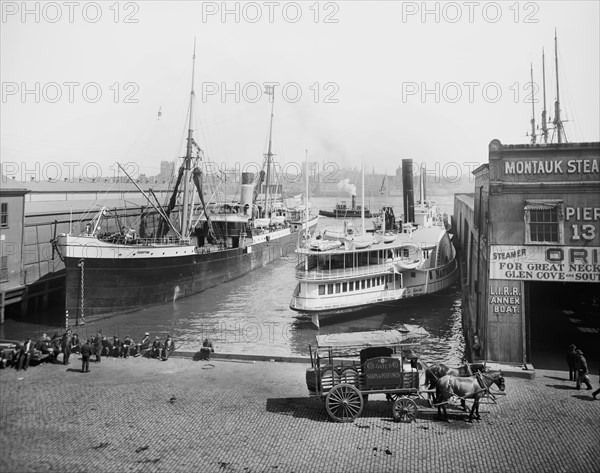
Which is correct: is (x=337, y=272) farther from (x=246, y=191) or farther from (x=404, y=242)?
(x=246, y=191)

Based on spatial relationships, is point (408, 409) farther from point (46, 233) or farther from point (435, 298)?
point (46, 233)

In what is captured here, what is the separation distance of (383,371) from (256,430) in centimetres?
386

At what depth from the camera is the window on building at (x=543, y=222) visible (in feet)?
62.8

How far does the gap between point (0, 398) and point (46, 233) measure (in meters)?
31.3

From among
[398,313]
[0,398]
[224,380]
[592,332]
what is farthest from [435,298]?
[0,398]

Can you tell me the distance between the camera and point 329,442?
41.0 feet

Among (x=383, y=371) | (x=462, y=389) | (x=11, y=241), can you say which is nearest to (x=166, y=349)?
(x=383, y=371)

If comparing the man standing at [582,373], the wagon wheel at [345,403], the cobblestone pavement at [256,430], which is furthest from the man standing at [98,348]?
the man standing at [582,373]

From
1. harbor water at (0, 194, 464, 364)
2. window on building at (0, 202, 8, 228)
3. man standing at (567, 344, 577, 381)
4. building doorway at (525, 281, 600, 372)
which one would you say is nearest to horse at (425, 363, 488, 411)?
man standing at (567, 344, 577, 381)

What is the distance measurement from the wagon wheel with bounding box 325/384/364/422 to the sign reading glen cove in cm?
884

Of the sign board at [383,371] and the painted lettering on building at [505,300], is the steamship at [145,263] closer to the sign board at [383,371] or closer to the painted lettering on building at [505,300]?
the painted lettering on building at [505,300]

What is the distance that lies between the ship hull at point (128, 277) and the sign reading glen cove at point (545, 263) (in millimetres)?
27485

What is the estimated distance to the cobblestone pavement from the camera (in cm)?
1144

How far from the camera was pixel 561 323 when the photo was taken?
27.7 m
